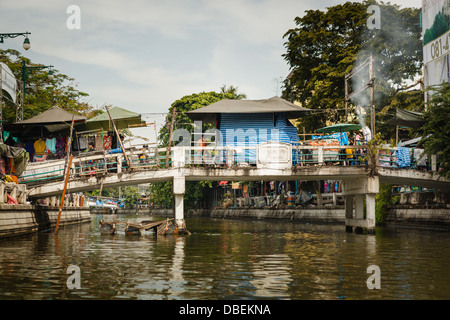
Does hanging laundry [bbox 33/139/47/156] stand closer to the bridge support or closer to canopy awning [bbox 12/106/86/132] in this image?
canopy awning [bbox 12/106/86/132]

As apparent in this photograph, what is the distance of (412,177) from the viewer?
22.7 m

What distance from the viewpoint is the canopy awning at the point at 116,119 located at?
2653 cm

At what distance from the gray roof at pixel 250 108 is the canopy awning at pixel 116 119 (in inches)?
139

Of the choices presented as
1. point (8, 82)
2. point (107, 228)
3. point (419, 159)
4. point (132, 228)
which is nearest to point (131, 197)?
point (8, 82)

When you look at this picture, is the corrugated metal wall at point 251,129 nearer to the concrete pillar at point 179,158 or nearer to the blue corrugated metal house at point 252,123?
the blue corrugated metal house at point 252,123

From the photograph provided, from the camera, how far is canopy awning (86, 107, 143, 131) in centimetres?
2653

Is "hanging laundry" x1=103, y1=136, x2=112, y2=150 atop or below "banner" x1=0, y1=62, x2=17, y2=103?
below

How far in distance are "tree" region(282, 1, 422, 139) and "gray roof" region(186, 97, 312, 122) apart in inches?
280

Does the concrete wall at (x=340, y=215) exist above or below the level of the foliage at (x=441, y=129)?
below

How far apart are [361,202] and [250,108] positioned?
7024 mm

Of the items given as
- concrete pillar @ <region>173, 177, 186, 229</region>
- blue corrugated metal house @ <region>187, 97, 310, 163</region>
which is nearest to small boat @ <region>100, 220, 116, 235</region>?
concrete pillar @ <region>173, 177, 186, 229</region>

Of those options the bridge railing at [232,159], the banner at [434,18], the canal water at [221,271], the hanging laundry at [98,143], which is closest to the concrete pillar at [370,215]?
the bridge railing at [232,159]

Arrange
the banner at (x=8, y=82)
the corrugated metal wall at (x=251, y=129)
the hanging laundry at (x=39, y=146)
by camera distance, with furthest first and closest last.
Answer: the hanging laundry at (x=39, y=146)
the corrugated metal wall at (x=251, y=129)
the banner at (x=8, y=82)
